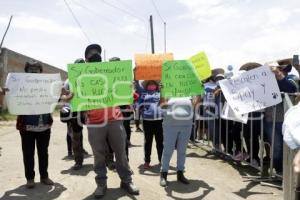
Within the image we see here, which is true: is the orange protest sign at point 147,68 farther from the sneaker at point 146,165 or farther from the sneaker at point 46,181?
the sneaker at point 46,181

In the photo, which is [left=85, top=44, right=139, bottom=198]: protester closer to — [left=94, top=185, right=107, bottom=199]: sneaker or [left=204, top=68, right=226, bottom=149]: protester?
[left=94, top=185, right=107, bottom=199]: sneaker

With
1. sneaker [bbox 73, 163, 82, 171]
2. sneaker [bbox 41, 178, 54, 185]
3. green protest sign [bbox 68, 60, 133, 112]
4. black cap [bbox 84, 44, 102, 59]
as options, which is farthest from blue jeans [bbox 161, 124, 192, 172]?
sneaker [bbox 73, 163, 82, 171]

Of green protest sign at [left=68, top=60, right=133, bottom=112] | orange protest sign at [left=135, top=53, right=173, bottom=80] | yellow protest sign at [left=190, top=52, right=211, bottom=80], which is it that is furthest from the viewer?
yellow protest sign at [left=190, top=52, right=211, bottom=80]

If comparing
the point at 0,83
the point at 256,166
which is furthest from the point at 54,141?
the point at 0,83

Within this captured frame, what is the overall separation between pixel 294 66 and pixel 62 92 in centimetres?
390

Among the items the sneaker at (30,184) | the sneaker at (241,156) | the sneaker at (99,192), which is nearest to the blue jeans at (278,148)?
the sneaker at (241,156)

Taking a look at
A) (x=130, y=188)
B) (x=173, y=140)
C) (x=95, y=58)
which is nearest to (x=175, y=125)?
(x=173, y=140)

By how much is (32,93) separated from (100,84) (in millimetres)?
1202

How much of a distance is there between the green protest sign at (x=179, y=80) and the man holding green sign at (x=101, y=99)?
718 millimetres

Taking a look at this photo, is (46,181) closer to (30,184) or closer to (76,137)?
(30,184)

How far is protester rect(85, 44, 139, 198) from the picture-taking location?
236 inches

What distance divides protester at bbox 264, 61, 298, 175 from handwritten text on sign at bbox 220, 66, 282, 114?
0.20m

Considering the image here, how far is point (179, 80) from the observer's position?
6.65 m

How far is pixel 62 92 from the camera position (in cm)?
684
